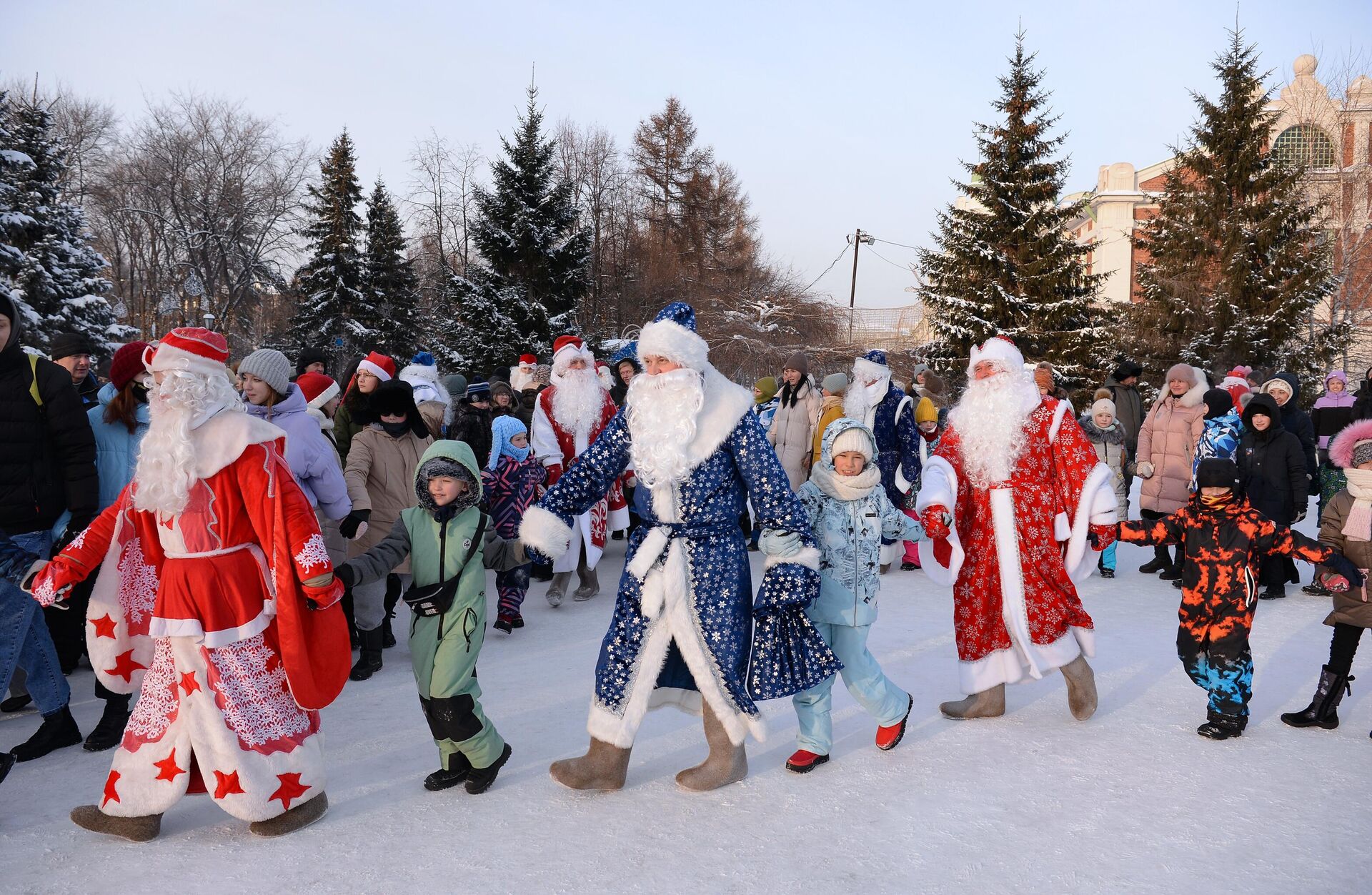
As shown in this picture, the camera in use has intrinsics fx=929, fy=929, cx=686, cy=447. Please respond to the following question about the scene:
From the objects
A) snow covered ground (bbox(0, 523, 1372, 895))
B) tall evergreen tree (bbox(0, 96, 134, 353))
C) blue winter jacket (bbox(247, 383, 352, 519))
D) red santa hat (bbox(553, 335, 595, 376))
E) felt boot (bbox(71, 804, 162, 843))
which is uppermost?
tall evergreen tree (bbox(0, 96, 134, 353))

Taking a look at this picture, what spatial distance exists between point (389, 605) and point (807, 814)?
11.5 feet

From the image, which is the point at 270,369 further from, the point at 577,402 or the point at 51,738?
the point at 577,402

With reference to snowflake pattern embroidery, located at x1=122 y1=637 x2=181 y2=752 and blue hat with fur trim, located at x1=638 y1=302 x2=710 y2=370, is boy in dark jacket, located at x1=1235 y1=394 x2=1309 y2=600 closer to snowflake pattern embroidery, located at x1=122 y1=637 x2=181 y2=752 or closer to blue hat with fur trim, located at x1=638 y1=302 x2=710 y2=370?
blue hat with fur trim, located at x1=638 y1=302 x2=710 y2=370

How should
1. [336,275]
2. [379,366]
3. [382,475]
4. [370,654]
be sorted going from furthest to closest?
[336,275] → [379,366] → [382,475] → [370,654]

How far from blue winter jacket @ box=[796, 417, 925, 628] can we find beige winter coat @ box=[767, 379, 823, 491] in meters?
4.77

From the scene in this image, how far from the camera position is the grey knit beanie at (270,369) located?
203 inches

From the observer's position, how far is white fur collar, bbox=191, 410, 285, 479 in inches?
127

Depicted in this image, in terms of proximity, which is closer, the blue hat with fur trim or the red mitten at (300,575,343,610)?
the red mitten at (300,575,343,610)

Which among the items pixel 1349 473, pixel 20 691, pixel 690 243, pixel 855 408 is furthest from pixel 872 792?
pixel 690 243

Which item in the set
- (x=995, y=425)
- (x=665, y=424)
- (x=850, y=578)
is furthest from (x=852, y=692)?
(x=665, y=424)

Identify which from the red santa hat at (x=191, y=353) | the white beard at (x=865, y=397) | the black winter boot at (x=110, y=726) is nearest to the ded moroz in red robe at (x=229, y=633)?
the red santa hat at (x=191, y=353)

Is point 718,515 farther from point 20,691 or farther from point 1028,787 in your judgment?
point 20,691

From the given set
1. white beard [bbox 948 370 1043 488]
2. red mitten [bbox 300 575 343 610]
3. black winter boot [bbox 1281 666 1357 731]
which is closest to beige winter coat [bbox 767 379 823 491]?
white beard [bbox 948 370 1043 488]

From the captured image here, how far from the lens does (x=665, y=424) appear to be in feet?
11.9
